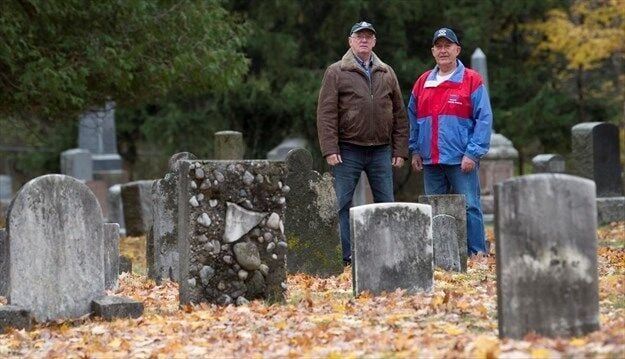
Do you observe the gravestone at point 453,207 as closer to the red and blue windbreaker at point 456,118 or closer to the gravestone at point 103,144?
the red and blue windbreaker at point 456,118

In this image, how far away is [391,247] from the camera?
9602 mm

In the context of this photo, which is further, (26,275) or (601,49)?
(601,49)

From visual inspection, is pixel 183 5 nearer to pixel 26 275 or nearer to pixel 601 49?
pixel 601 49

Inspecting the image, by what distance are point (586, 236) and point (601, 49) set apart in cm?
2350

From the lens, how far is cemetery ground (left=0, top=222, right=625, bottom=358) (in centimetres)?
717

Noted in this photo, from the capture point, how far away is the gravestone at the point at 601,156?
858 inches

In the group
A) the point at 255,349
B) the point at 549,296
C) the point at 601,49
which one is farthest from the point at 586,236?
the point at 601,49

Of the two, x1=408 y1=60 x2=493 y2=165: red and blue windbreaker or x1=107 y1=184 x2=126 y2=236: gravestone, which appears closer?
x1=408 y1=60 x2=493 y2=165: red and blue windbreaker

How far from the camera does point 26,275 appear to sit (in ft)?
31.0

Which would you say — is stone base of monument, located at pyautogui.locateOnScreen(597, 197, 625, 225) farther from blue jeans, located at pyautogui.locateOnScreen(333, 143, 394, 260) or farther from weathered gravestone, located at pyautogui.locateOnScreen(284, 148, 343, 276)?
weathered gravestone, located at pyautogui.locateOnScreen(284, 148, 343, 276)

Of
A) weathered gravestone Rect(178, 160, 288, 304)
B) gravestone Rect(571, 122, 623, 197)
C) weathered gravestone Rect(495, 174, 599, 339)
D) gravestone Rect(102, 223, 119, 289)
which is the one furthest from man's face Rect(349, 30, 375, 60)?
gravestone Rect(571, 122, 623, 197)

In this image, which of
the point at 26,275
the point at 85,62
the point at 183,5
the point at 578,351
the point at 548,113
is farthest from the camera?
the point at 548,113

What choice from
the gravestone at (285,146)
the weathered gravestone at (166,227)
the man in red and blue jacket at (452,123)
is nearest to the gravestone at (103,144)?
the gravestone at (285,146)

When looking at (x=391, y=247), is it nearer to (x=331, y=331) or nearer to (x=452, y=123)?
(x=331, y=331)
